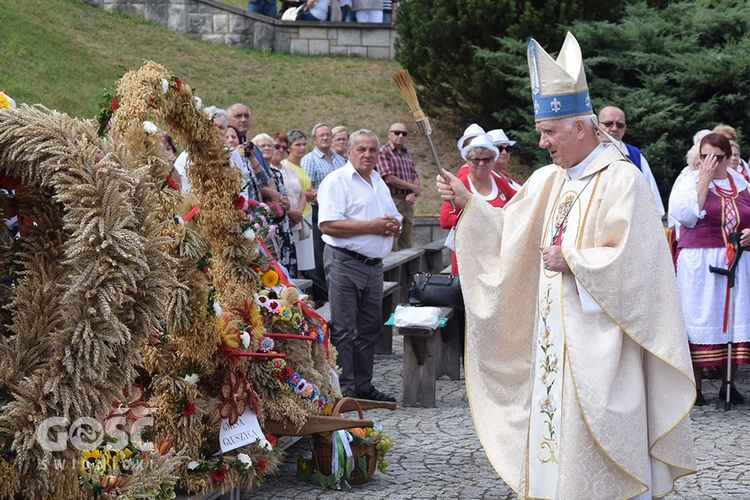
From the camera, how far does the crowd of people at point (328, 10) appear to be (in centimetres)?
2102

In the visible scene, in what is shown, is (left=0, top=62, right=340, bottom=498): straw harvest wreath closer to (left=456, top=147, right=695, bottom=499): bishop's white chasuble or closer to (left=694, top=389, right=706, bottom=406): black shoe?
(left=456, top=147, right=695, bottom=499): bishop's white chasuble

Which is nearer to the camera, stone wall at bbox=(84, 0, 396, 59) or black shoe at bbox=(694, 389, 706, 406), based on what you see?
black shoe at bbox=(694, 389, 706, 406)

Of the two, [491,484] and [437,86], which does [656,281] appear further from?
[437,86]

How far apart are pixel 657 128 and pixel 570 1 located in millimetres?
2452

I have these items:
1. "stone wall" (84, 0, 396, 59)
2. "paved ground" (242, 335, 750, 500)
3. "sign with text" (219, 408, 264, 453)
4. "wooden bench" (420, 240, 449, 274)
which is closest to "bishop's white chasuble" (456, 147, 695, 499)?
"paved ground" (242, 335, 750, 500)

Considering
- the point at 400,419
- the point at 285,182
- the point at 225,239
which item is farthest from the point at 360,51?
the point at 225,239

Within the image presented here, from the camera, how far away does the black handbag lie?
27.0 ft

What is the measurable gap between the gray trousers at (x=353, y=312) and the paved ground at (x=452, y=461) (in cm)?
32

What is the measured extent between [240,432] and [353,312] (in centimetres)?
251

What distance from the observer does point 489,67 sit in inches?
613

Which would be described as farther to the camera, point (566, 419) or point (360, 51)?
point (360, 51)

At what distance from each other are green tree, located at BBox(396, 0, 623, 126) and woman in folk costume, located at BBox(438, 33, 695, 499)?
34.4 ft

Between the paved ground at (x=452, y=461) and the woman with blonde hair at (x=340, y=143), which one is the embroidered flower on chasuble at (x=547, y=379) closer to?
the paved ground at (x=452, y=461)

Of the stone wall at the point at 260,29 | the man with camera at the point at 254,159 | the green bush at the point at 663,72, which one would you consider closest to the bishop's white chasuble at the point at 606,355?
the man with camera at the point at 254,159
